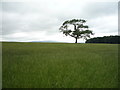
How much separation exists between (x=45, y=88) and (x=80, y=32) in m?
28.3

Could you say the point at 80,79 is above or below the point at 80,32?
below

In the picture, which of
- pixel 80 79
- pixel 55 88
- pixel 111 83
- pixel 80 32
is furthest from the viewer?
pixel 80 32

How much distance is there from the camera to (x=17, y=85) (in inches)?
103

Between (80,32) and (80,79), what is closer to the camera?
(80,79)

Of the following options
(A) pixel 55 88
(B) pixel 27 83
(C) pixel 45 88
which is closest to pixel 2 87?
(B) pixel 27 83

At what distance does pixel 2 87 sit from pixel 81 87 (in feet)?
7.77

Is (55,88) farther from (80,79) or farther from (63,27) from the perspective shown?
(63,27)

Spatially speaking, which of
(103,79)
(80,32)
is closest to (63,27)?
(80,32)

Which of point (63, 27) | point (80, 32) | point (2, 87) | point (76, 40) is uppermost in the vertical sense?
point (63, 27)

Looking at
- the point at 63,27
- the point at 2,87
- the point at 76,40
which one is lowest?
the point at 2,87

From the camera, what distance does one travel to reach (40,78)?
9.84 ft

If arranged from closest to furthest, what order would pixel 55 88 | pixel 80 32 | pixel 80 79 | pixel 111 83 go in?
1. pixel 55 88
2. pixel 111 83
3. pixel 80 79
4. pixel 80 32

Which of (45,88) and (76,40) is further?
(76,40)

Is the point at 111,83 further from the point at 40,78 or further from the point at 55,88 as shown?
the point at 40,78
